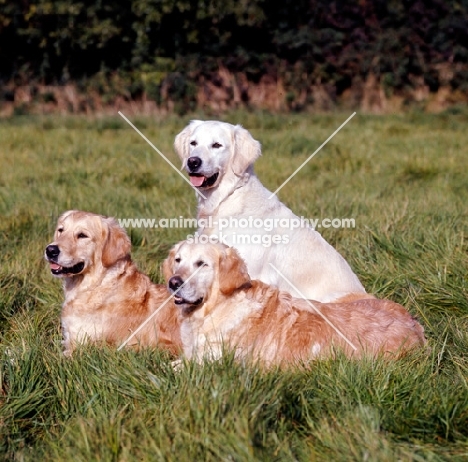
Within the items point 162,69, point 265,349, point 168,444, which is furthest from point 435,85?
point 168,444

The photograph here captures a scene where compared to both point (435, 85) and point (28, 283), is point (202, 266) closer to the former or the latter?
point (28, 283)

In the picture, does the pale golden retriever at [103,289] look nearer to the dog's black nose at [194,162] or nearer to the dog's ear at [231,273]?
the dog's ear at [231,273]

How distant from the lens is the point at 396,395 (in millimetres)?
3125

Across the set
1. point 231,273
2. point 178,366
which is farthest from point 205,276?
point 178,366

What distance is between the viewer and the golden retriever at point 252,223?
4836 mm

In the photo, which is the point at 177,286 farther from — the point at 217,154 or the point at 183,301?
the point at 217,154

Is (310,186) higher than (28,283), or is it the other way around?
(28,283)

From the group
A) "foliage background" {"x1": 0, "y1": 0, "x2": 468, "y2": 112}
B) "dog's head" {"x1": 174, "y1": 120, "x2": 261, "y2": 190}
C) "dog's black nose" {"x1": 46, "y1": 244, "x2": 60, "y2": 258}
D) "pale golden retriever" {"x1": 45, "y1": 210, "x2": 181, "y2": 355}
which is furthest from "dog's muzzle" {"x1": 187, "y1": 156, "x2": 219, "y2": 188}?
"foliage background" {"x1": 0, "y1": 0, "x2": 468, "y2": 112}

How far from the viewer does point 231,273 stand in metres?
3.88

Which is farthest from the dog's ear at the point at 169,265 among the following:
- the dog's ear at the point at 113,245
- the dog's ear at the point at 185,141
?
the dog's ear at the point at 185,141

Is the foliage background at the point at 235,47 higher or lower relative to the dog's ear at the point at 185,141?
lower

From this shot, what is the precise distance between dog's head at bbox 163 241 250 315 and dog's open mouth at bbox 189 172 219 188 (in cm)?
105

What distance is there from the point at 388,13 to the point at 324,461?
1772 cm

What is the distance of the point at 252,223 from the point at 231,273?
1.07 metres
